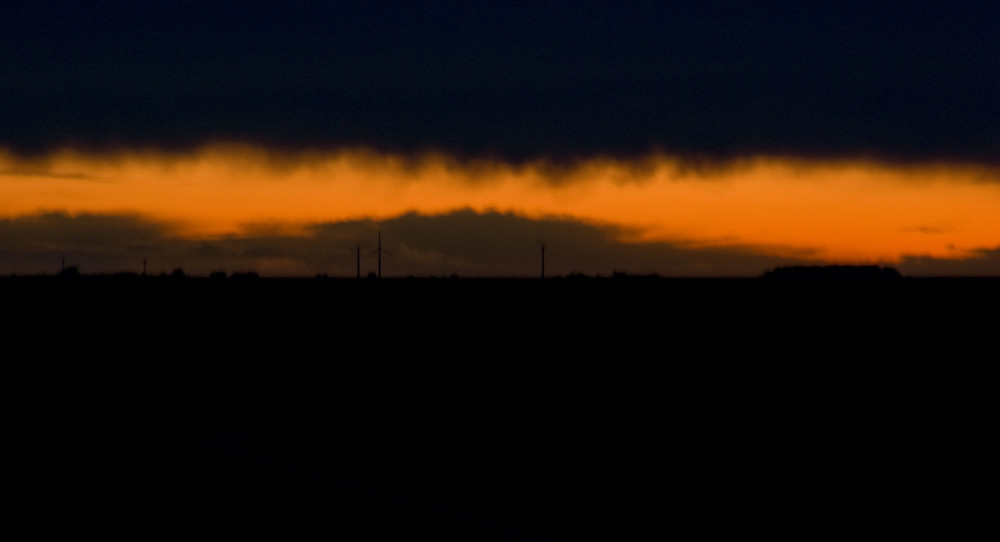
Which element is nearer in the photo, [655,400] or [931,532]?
[931,532]

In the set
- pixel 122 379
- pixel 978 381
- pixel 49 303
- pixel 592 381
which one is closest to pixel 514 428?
pixel 592 381

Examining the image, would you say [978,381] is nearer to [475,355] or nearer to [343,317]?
[475,355]

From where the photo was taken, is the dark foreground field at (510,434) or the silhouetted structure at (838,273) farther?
the silhouetted structure at (838,273)

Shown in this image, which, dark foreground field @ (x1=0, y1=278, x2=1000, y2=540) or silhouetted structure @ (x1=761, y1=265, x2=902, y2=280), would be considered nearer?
dark foreground field @ (x1=0, y1=278, x2=1000, y2=540)

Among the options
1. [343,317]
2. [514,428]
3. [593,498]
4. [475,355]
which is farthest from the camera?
[343,317]

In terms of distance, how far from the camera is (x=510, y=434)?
1523 cm

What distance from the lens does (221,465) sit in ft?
25.0

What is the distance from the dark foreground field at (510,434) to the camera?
7.68m

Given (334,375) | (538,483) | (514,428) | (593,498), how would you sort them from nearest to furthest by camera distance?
(593,498) → (538,483) → (514,428) → (334,375)

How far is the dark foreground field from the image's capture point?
7680mm

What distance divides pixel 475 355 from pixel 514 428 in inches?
492

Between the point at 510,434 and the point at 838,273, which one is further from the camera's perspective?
the point at 838,273

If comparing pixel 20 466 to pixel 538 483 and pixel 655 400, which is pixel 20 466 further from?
pixel 655 400

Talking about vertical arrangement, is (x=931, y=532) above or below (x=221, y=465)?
below
